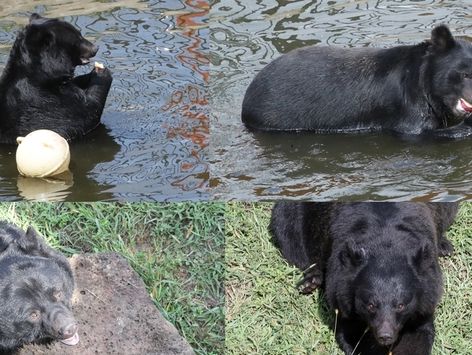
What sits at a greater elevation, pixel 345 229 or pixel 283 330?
pixel 345 229

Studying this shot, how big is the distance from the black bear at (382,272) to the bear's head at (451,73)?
1683mm

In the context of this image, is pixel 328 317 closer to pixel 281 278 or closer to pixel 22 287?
pixel 281 278

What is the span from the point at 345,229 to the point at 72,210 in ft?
5.66

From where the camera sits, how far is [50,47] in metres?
7.97

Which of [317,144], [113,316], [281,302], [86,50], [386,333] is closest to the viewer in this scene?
[386,333]

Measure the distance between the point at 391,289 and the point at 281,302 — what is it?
30.6 inches

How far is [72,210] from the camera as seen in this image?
20.9 ft

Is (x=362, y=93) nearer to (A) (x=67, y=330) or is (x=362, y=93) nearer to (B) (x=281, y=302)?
(B) (x=281, y=302)

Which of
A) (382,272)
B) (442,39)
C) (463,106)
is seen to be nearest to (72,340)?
(382,272)

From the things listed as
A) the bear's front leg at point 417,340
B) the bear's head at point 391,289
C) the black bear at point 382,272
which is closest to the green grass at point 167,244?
the black bear at point 382,272

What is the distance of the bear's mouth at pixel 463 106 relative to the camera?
777 cm

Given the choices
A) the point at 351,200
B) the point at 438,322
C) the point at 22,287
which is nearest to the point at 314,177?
the point at 351,200

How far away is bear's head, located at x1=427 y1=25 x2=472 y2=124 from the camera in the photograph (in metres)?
7.78

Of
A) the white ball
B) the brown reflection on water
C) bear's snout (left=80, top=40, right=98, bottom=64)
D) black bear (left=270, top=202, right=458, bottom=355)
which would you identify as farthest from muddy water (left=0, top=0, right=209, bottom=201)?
black bear (left=270, top=202, right=458, bottom=355)
